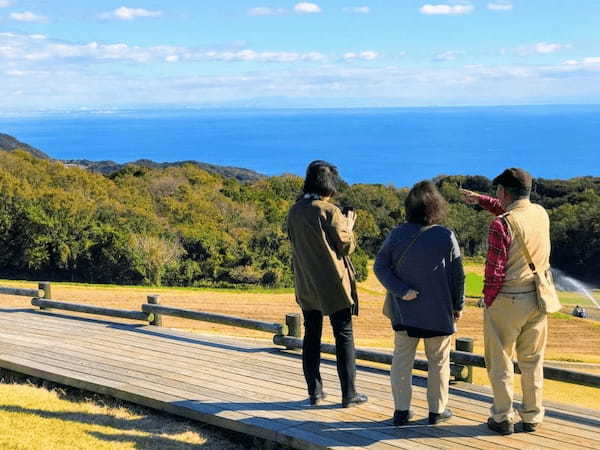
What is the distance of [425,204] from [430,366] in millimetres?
1292

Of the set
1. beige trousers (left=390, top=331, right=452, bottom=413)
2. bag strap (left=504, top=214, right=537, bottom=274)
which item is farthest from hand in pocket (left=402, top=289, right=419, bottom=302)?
bag strap (left=504, top=214, right=537, bottom=274)

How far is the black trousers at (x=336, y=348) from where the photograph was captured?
5648 millimetres

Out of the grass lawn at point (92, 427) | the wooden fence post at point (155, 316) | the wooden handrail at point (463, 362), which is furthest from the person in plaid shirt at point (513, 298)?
the wooden fence post at point (155, 316)

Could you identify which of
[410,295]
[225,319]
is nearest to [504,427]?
[410,295]

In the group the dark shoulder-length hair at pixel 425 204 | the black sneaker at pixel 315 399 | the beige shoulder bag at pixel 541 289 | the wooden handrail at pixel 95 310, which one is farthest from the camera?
the wooden handrail at pixel 95 310

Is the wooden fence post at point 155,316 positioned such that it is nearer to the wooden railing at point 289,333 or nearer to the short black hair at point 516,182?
the wooden railing at point 289,333

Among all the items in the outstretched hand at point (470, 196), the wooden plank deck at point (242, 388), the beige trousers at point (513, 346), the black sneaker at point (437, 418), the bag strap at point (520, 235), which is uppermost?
the outstretched hand at point (470, 196)

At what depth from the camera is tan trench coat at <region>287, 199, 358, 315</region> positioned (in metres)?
5.52

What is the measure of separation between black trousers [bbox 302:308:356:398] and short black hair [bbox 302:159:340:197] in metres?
1.01

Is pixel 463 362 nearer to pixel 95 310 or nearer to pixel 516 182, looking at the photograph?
pixel 516 182

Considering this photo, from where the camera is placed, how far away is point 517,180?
4.99 m

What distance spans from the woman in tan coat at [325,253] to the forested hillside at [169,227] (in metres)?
36.1

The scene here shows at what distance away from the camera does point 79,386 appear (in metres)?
7.11

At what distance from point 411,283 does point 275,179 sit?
225 feet
